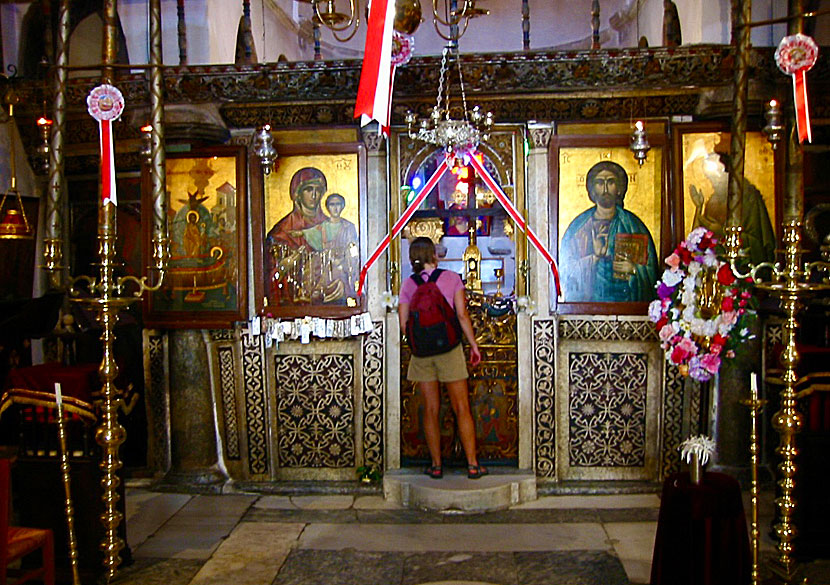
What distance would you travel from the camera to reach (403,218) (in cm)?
569

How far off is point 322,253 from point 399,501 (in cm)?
189

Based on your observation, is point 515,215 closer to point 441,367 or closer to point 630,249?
point 630,249

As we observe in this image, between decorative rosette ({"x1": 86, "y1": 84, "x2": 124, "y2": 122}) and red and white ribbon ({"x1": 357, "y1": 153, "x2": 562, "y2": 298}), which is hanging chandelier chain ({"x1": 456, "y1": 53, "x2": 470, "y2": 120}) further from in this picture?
decorative rosette ({"x1": 86, "y1": 84, "x2": 124, "y2": 122})

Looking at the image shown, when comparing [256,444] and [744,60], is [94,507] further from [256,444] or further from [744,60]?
[744,60]

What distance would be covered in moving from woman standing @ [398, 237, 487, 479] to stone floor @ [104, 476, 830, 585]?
1.78 ft

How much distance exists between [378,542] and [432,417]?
1.11 metres

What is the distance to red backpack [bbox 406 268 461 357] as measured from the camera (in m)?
5.62

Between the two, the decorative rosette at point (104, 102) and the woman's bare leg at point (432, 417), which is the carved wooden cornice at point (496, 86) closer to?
the decorative rosette at point (104, 102)

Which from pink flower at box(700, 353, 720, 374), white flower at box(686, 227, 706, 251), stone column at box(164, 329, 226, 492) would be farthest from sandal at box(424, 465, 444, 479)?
white flower at box(686, 227, 706, 251)

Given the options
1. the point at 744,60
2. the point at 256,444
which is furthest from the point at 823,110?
the point at 256,444

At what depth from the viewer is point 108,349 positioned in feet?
13.6

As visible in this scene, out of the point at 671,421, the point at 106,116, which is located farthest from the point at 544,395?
the point at 106,116

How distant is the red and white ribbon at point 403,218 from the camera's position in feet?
18.0

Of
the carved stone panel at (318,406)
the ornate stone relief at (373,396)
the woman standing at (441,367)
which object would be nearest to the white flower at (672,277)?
the woman standing at (441,367)
